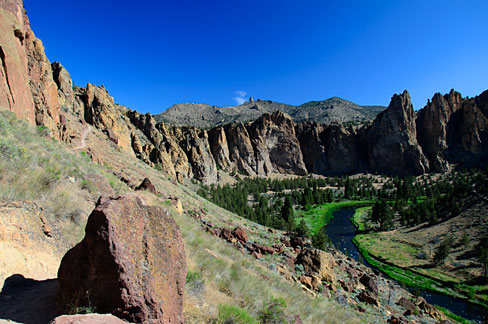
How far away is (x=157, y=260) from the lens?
12.3ft

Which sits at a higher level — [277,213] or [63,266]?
[63,266]

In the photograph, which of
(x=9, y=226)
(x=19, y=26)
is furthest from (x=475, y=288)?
(x=19, y=26)

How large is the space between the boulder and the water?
2034cm

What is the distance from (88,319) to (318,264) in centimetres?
1252

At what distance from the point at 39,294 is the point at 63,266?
707 millimetres

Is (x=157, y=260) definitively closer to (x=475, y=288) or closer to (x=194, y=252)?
(x=194, y=252)

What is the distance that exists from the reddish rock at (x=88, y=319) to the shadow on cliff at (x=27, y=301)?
87cm

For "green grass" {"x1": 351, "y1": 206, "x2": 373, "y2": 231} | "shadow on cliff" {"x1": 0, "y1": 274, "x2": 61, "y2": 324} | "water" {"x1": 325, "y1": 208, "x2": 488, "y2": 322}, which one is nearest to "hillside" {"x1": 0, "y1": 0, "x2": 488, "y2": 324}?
"shadow on cliff" {"x1": 0, "y1": 274, "x2": 61, "y2": 324}

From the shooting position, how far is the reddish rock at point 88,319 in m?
2.40

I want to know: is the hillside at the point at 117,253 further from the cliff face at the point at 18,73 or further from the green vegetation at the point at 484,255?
the green vegetation at the point at 484,255

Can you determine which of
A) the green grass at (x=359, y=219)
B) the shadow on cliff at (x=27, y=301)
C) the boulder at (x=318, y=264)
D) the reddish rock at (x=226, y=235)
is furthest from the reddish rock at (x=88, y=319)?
the green grass at (x=359, y=219)

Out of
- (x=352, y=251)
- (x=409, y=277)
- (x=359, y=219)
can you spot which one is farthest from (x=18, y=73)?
(x=359, y=219)

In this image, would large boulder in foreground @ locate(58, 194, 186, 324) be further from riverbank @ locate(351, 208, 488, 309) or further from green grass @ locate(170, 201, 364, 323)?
riverbank @ locate(351, 208, 488, 309)

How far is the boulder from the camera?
12.9 metres
